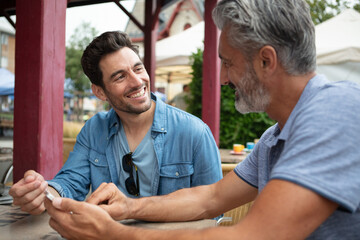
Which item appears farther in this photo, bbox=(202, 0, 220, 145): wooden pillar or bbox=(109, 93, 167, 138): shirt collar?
bbox=(202, 0, 220, 145): wooden pillar

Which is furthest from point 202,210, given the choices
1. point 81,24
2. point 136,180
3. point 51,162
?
point 81,24

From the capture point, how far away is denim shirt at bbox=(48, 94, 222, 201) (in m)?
2.11

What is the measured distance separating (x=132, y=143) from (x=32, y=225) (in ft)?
2.73

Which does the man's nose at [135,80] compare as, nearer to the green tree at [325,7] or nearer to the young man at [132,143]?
the young man at [132,143]

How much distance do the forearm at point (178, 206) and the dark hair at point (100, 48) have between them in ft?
3.37

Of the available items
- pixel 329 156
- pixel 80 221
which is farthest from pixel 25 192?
pixel 329 156

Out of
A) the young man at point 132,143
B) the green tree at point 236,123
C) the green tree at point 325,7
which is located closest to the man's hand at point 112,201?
the young man at point 132,143

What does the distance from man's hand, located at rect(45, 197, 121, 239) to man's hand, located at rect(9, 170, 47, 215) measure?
1.05 feet

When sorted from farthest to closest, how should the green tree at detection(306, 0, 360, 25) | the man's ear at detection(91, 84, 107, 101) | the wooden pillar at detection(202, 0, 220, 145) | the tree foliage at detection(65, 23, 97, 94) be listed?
the tree foliage at detection(65, 23, 97, 94) < the green tree at detection(306, 0, 360, 25) < the wooden pillar at detection(202, 0, 220, 145) < the man's ear at detection(91, 84, 107, 101)

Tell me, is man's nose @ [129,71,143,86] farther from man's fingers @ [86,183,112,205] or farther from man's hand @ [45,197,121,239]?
man's hand @ [45,197,121,239]

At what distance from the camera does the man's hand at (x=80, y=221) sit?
4.01 ft

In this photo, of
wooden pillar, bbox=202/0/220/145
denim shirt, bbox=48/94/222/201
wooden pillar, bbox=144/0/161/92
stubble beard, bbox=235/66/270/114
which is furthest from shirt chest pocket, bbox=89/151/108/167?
wooden pillar, bbox=144/0/161/92

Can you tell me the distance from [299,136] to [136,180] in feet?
4.15

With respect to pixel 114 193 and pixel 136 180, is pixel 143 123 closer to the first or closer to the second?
pixel 136 180
